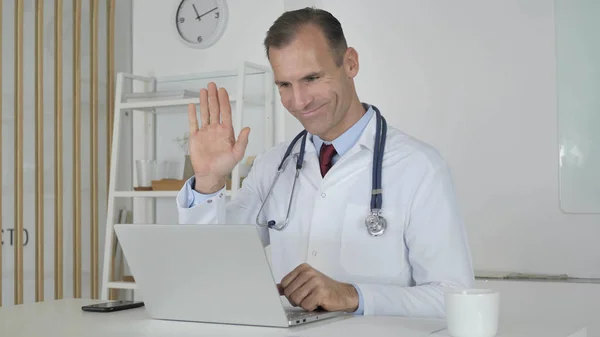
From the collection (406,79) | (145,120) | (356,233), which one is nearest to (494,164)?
(406,79)

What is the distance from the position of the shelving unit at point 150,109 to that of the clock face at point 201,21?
20cm

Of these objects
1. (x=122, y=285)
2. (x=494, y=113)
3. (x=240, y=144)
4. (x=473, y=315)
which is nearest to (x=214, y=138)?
(x=240, y=144)

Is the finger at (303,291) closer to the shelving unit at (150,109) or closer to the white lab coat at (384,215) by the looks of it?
the white lab coat at (384,215)

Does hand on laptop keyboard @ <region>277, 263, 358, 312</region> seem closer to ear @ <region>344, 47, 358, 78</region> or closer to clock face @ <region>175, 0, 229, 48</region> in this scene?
ear @ <region>344, 47, 358, 78</region>

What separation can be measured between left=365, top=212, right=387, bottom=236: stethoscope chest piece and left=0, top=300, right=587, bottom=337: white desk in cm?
42

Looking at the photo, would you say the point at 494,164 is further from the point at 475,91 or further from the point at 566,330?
the point at 566,330

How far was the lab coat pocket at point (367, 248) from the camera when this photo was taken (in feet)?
6.96

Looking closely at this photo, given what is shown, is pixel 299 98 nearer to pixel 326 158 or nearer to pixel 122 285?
pixel 326 158

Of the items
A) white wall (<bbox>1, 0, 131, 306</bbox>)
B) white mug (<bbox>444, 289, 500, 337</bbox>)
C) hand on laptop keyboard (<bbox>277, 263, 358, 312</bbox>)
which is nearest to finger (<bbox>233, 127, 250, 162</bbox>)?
hand on laptop keyboard (<bbox>277, 263, 358, 312</bbox>)

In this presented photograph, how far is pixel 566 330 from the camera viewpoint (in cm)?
149

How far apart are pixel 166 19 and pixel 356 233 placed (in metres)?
A: 2.76

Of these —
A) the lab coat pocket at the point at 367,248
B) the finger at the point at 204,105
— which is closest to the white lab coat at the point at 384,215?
the lab coat pocket at the point at 367,248

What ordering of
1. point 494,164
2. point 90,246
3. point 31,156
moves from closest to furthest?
point 494,164 < point 31,156 < point 90,246

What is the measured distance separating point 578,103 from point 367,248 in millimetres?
1595
